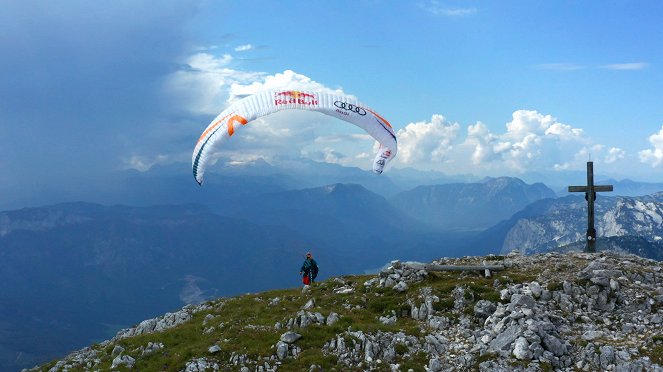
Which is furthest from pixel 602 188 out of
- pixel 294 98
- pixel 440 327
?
pixel 294 98

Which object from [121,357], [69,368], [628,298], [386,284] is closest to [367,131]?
[386,284]

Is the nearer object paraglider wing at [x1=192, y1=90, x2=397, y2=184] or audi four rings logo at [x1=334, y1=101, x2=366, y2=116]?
paraglider wing at [x1=192, y1=90, x2=397, y2=184]

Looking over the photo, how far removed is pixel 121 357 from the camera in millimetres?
26656

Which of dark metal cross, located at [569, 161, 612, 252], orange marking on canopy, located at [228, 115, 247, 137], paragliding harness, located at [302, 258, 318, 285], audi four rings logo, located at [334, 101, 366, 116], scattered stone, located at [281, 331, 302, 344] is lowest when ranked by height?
scattered stone, located at [281, 331, 302, 344]

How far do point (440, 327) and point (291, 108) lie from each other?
18.9 meters

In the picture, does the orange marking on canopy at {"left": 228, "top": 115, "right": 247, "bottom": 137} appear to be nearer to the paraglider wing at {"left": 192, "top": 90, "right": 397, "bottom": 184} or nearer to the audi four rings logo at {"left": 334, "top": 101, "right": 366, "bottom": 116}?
the paraglider wing at {"left": 192, "top": 90, "right": 397, "bottom": 184}

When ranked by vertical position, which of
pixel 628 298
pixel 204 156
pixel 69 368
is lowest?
pixel 69 368

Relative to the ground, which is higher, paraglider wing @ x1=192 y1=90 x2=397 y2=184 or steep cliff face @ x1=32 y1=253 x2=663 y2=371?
paraglider wing @ x1=192 y1=90 x2=397 y2=184

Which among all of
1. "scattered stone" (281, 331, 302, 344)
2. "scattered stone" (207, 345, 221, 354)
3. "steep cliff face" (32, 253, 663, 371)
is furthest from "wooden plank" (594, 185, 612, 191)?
"scattered stone" (207, 345, 221, 354)

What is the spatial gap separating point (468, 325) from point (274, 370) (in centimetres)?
1016

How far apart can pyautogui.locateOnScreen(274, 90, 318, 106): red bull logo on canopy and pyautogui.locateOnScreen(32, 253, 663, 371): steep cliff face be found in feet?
44.7

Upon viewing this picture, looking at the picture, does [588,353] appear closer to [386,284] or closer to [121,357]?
[386,284]

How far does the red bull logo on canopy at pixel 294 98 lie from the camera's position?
34.5 metres

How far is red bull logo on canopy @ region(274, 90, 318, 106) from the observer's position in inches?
1357
